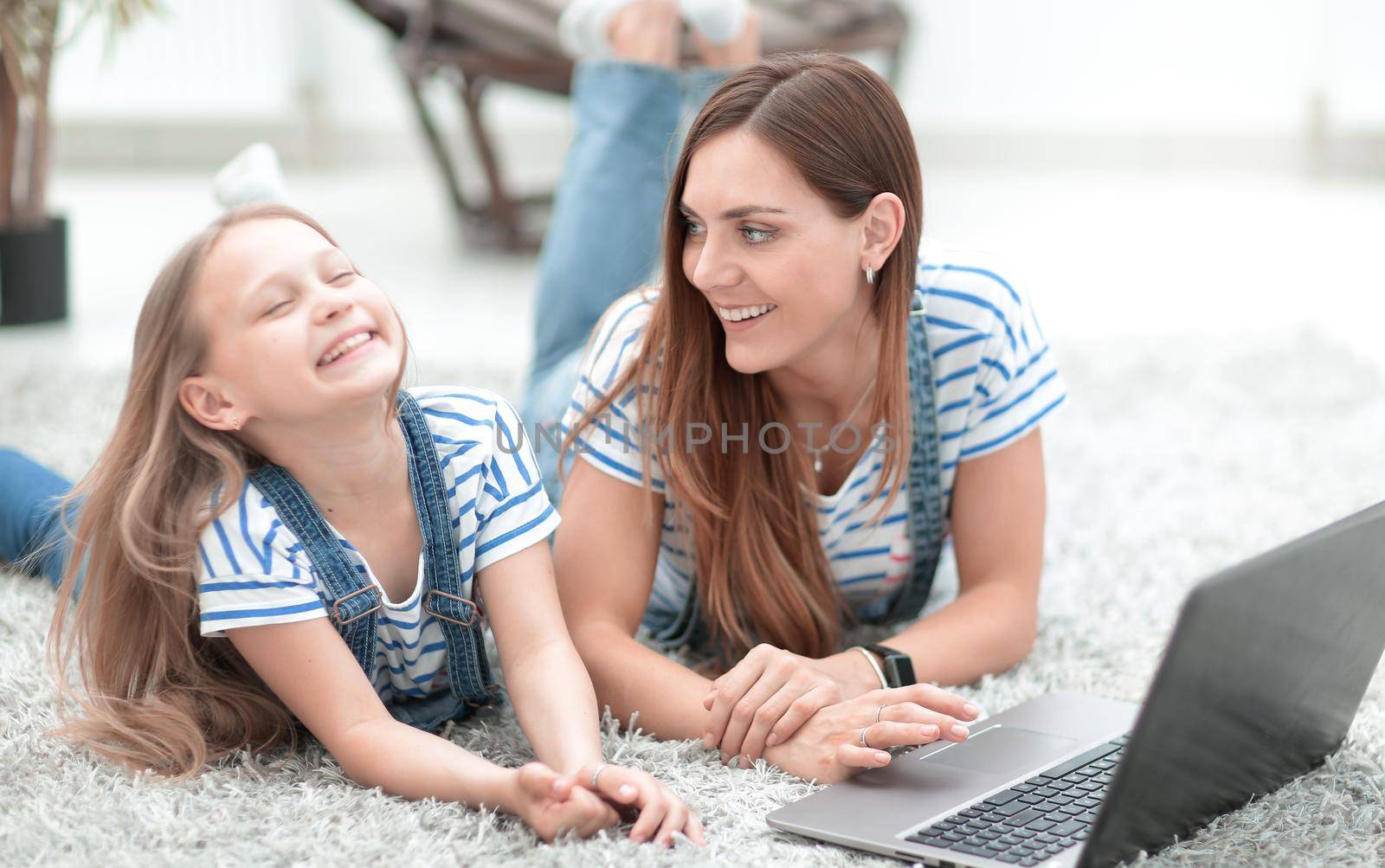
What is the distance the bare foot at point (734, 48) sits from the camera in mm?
1822

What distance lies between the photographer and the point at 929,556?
1.35m

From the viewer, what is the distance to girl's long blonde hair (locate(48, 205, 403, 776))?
1.03 metres

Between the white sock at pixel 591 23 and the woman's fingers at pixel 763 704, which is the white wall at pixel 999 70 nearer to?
the white sock at pixel 591 23

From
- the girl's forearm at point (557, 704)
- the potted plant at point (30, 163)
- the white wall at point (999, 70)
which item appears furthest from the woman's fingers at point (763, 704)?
the white wall at point (999, 70)

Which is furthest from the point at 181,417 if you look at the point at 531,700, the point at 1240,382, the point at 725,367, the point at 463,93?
the point at 463,93

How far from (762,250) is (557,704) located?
1.29ft

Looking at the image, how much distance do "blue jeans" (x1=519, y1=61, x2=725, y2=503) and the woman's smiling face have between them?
0.58 meters

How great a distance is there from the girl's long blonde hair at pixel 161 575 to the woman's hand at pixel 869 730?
415 mm

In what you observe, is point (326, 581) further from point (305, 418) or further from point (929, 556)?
point (929, 556)

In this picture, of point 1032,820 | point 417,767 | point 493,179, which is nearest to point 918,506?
point 1032,820

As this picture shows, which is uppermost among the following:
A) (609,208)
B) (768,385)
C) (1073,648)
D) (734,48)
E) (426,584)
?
(734,48)

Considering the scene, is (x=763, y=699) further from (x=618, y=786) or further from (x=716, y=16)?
(x=716, y=16)

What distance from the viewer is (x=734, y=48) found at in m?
1.83

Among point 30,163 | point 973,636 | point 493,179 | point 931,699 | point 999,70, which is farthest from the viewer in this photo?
point 999,70
